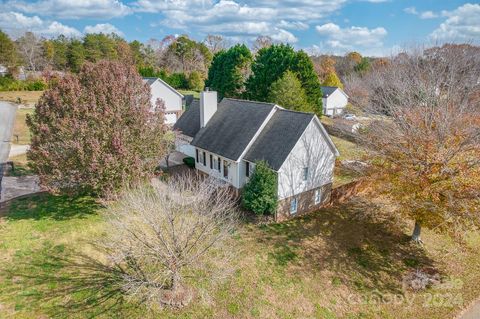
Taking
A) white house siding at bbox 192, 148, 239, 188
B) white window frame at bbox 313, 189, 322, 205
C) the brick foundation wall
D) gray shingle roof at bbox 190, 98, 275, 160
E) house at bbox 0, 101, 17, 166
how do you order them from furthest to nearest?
house at bbox 0, 101, 17, 166 → white window frame at bbox 313, 189, 322, 205 → gray shingle roof at bbox 190, 98, 275, 160 → white house siding at bbox 192, 148, 239, 188 → the brick foundation wall

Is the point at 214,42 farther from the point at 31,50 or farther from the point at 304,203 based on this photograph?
the point at 304,203

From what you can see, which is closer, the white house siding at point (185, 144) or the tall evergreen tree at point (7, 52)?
the white house siding at point (185, 144)

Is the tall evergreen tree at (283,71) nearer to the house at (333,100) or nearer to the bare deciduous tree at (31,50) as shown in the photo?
the house at (333,100)

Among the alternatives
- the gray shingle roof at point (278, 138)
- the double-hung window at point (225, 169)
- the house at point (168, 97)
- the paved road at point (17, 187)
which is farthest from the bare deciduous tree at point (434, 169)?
the house at point (168, 97)

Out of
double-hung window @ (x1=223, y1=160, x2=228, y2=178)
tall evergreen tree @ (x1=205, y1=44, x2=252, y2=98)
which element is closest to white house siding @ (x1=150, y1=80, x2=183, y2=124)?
tall evergreen tree @ (x1=205, y1=44, x2=252, y2=98)

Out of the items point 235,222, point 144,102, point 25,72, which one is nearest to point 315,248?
point 235,222

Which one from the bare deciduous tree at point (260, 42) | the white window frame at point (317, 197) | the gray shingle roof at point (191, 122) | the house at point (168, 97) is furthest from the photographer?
the bare deciduous tree at point (260, 42)

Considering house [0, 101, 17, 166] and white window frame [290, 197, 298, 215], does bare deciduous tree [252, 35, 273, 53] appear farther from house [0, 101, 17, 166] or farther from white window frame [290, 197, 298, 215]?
white window frame [290, 197, 298, 215]

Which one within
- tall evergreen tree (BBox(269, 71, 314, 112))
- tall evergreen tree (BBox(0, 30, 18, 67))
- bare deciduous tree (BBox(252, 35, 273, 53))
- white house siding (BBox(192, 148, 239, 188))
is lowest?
white house siding (BBox(192, 148, 239, 188))
